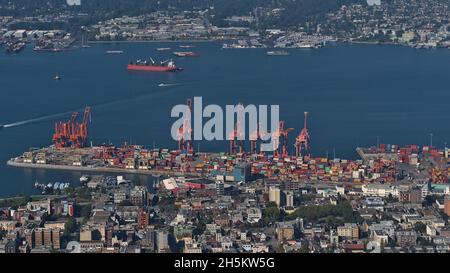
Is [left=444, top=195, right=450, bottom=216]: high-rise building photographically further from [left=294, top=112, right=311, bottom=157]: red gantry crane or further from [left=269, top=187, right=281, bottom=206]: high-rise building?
[left=294, top=112, right=311, bottom=157]: red gantry crane

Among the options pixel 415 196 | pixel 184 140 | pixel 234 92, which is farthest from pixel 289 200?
pixel 234 92

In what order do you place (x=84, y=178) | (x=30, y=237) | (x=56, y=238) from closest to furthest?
(x=56, y=238) < (x=30, y=237) < (x=84, y=178)

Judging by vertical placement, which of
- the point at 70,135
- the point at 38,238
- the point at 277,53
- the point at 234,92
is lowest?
the point at 277,53

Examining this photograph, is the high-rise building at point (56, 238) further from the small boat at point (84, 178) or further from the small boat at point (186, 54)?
the small boat at point (186, 54)

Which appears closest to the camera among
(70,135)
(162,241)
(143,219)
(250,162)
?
(162,241)

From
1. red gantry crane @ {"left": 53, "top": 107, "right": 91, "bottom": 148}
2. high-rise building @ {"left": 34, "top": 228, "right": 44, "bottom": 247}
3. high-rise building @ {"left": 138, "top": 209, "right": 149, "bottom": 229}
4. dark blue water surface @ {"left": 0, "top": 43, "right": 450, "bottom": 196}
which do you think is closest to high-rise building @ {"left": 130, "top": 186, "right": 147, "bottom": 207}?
high-rise building @ {"left": 138, "top": 209, "right": 149, "bottom": 229}

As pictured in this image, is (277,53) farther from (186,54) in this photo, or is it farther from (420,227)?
(420,227)

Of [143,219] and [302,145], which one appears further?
[302,145]

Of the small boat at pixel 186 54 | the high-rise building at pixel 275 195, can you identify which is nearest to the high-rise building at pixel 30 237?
the high-rise building at pixel 275 195

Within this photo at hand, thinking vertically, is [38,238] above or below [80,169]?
above
